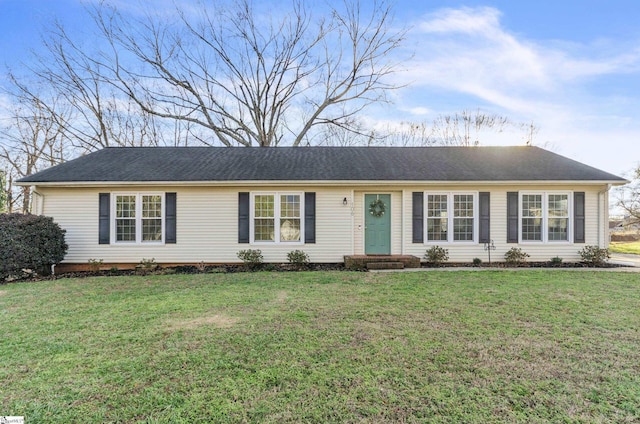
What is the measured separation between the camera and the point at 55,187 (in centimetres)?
900

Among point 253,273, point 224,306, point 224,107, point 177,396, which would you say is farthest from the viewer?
point 224,107

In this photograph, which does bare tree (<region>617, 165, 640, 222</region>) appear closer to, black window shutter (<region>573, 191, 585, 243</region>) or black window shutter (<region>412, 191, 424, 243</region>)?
black window shutter (<region>573, 191, 585, 243</region>)

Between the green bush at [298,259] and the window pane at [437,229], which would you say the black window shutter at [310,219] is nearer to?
the green bush at [298,259]

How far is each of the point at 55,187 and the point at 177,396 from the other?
944cm

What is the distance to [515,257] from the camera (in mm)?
9156

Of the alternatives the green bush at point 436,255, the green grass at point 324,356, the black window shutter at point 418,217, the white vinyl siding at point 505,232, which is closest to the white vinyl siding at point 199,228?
the black window shutter at point 418,217

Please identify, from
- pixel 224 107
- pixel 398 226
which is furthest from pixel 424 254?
pixel 224 107

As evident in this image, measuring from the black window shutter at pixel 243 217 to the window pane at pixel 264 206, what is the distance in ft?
0.97

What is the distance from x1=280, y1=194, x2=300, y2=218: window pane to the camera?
9414 mm

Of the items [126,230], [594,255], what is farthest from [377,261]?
[126,230]

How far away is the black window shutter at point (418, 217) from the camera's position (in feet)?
30.9

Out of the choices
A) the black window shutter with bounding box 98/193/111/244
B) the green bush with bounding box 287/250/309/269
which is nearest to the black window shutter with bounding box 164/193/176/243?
the black window shutter with bounding box 98/193/111/244

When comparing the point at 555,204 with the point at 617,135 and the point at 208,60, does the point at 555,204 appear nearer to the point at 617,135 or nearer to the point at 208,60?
the point at 617,135

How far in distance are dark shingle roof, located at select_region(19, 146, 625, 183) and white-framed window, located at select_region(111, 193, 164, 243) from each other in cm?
60
